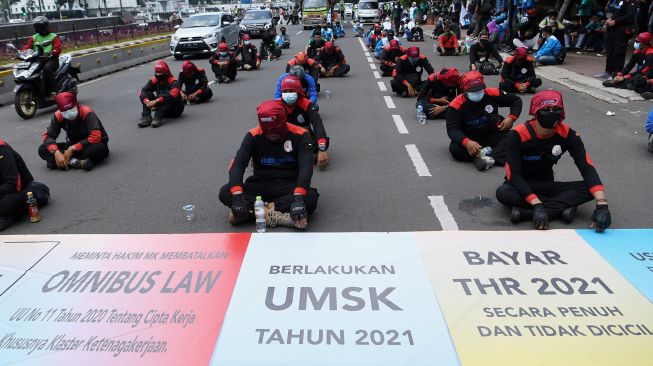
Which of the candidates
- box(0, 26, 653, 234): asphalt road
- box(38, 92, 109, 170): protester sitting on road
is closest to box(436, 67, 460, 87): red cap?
box(0, 26, 653, 234): asphalt road

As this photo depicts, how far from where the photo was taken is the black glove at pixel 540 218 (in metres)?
5.27

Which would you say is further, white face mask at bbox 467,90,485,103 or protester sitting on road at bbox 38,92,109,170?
protester sitting on road at bbox 38,92,109,170

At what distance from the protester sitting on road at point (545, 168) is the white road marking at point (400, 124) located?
12.9 ft

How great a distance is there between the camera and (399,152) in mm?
8289

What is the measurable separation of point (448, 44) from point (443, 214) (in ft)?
56.2

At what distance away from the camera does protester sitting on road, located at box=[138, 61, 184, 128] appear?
10.6 metres

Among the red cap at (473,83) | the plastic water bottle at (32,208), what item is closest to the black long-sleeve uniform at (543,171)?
the red cap at (473,83)

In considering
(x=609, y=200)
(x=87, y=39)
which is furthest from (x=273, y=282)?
(x=87, y=39)

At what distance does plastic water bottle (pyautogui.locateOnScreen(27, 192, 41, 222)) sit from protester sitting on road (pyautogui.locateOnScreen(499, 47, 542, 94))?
33.1 feet

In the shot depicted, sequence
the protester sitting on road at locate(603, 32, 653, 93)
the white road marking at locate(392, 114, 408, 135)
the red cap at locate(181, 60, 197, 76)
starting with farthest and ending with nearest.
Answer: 1. the red cap at locate(181, 60, 197, 76)
2. the protester sitting on road at locate(603, 32, 653, 93)
3. the white road marking at locate(392, 114, 408, 135)

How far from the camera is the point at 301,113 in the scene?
7492 mm

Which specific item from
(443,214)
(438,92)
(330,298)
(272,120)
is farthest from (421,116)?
(330,298)

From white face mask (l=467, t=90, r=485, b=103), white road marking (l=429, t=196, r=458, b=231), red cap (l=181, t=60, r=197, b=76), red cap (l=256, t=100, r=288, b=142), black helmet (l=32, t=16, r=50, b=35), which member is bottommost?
white road marking (l=429, t=196, r=458, b=231)

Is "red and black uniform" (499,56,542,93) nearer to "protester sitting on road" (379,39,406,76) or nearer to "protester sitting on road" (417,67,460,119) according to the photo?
"protester sitting on road" (417,67,460,119)
